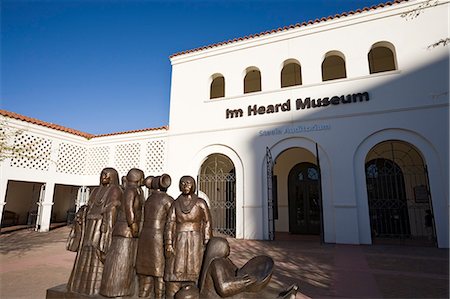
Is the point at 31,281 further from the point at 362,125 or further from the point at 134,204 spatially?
the point at 362,125

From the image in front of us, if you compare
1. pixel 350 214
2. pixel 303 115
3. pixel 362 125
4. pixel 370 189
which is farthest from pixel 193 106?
pixel 370 189

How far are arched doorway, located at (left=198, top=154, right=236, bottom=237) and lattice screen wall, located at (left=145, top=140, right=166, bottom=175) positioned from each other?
200 centimetres

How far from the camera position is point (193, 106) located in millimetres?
12148

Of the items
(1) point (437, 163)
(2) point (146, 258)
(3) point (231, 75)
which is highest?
(3) point (231, 75)

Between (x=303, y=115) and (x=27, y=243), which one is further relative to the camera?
(x=303, y=115)

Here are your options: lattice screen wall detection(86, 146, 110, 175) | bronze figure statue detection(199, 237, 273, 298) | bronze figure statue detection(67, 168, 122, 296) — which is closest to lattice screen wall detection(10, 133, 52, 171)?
lattice screen wall detection(86, 146, 110, 175)

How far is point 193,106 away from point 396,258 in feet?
30.2

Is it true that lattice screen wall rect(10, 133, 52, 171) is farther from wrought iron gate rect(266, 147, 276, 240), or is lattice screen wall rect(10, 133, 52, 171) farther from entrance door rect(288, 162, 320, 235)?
entrance door rect(288, 162, 320, 235)

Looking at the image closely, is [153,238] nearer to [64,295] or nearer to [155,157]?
[64,295]

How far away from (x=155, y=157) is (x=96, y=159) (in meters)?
3.87

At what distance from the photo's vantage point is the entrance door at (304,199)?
12180 millimetres

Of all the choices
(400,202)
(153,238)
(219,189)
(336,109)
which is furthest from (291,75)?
(153,238)

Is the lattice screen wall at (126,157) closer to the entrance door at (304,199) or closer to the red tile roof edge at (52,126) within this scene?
the red tile roof edge at (52,126)

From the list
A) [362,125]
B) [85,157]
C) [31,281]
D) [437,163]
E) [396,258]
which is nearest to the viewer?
[31,281]
